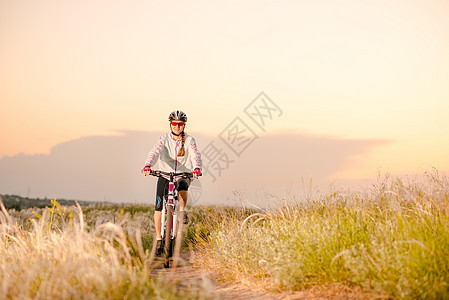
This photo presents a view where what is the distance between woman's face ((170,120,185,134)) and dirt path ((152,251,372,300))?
9.22 feet

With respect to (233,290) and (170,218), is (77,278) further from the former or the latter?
(170,218)

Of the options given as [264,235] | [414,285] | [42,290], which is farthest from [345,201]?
[42,290]

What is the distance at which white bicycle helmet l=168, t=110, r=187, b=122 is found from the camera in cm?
864

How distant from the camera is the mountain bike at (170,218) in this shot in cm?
835

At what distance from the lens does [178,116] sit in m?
8.65

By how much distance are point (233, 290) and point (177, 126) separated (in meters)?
3.60

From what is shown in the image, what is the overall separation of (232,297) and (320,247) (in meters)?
1.48

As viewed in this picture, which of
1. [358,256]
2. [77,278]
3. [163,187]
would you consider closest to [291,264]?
[358,256]

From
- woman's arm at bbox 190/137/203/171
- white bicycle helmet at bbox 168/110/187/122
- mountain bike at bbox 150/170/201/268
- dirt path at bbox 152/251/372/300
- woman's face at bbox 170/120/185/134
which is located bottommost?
dirt path at bbox 152/251/372/300

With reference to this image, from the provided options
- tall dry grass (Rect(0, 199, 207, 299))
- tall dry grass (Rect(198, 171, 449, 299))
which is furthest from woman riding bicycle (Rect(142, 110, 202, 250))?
tall dry grass (Rect(0, 199, 207, 299))

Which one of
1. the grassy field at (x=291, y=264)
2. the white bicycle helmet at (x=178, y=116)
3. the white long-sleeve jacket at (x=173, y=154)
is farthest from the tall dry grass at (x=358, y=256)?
the white bicycle helmet at (x=178, y=116)

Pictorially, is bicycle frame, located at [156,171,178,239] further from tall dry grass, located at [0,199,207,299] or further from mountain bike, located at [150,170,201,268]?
tall dry grass, located at [0,199,207,299]

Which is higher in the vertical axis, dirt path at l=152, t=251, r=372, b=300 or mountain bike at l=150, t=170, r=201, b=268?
mountain bike at l=150, t=170, r=201, b=268

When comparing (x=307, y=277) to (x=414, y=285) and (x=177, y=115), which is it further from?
(x=177, y=115)
